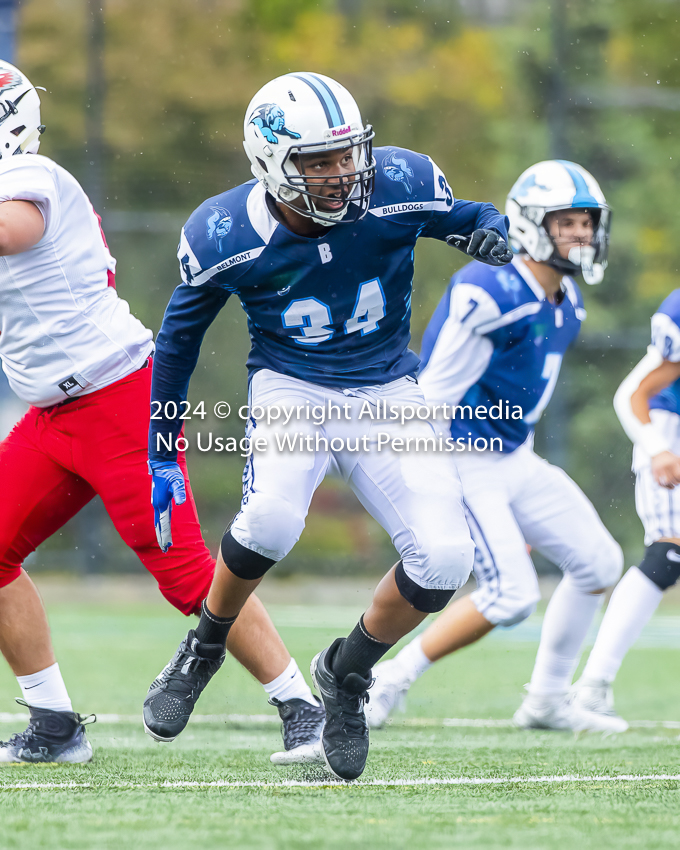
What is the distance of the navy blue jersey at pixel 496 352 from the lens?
166 inches

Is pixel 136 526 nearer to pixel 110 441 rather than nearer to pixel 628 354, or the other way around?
pixel 110 441

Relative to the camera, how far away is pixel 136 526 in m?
3.31

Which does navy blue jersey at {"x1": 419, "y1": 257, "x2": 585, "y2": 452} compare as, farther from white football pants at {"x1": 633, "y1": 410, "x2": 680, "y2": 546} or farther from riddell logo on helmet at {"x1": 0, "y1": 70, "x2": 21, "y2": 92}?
riddell logo on helmet at {"x1": 0, "y1": 70, "x2": 21, "y2": 92}

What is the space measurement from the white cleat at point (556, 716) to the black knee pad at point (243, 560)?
5.10 ft

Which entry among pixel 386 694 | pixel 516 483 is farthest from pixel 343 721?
pixel 516 483

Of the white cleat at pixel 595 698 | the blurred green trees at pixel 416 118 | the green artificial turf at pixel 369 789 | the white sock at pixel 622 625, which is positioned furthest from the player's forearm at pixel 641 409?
the blurred green trees at pixel 416 118

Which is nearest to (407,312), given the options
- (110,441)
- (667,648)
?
(110,441)

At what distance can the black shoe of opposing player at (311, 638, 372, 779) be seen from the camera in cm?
299

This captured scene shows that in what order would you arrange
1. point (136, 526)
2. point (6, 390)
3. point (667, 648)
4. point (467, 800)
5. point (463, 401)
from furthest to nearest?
point (6, 390) < point (667, 648) < point (463, 401) < point (136, 526) < point (467, 800)

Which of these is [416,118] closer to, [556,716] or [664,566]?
[664,566]

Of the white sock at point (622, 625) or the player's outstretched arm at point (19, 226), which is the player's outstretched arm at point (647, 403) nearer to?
the white sock at point (622, 625)

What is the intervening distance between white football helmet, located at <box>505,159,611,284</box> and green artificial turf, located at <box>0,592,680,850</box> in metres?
1.64

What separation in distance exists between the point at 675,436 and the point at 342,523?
618 cm

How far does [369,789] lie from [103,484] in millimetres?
1077
